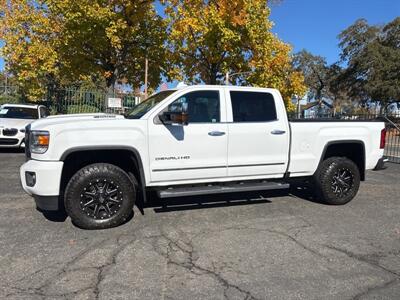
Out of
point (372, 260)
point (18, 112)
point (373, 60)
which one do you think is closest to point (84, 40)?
point (18, 112)

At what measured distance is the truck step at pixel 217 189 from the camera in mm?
5524

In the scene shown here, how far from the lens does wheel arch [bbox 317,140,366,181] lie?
6793 mm

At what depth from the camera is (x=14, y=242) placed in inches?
190

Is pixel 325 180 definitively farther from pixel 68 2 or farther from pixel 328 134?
pixel 68 2

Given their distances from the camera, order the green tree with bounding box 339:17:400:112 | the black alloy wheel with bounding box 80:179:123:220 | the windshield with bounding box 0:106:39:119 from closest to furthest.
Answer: the black alloy wheel with bounding box 80:179:123:220 < the windshield with bounding box 0:106:39:119 < the green tree with bounding box 339:17:400:112

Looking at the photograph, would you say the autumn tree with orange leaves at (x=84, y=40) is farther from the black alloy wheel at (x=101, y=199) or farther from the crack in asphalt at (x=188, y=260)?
the crack in asphalt at (x=188, y=260)

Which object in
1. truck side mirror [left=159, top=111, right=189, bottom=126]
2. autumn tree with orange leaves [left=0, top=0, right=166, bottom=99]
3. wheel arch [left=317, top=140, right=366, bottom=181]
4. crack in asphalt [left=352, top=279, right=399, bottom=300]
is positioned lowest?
crack in asphalt [left=352, top=279, right=399, bottom=300]

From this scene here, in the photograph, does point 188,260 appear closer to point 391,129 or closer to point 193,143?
point 193,143

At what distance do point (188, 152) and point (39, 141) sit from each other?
2.00 metres

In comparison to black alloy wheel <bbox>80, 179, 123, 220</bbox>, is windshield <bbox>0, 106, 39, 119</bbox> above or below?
above

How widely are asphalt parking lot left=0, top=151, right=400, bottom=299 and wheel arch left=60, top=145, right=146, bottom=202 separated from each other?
0.68m

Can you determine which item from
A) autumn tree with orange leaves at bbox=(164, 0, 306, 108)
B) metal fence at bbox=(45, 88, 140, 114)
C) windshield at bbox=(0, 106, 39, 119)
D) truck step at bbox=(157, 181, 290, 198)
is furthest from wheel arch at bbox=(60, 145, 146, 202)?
autumn tree with orange leaves at bbox=(164, 0, 306, 108)

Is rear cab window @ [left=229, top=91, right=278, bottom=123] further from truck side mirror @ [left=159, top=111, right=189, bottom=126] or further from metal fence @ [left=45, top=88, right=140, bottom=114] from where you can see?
metal fence @ [left=45, top=88, right=140, bottom=114]

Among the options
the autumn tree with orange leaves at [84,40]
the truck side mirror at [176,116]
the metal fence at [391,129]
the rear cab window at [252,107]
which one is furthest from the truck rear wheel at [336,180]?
Answer: the autumn tree with orange leaves at [84,40]
